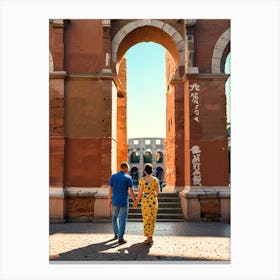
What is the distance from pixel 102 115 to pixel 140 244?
4191mm

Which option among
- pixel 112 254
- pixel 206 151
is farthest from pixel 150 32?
pixel 112 254

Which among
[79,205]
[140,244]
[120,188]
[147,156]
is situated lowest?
[147,156]

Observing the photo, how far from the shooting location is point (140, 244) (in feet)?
20.9

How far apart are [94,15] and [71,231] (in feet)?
15.4

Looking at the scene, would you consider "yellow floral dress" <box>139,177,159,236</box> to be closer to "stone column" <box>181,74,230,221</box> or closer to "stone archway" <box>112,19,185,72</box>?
"stone column" <box>181,74,230,221</box>

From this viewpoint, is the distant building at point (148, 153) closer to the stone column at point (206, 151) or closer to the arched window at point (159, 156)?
the arched window at point (159, 156)

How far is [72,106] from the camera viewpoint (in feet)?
31.3

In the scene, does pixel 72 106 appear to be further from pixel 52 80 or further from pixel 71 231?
pixel 71 231

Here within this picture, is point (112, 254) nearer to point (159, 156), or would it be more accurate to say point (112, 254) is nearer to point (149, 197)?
point (149, 197)

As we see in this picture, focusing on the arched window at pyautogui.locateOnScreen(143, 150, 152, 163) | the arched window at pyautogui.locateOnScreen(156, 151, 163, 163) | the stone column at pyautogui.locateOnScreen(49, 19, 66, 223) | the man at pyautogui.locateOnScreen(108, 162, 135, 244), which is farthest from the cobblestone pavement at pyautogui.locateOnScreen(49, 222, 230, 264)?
the arched window at pyautogui.locateOnScreen(143, 150, 152, 163)

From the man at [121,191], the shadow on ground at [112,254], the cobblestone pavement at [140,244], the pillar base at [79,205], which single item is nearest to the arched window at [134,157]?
the pillar base at [79,205]

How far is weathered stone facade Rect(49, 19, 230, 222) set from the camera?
364 inches

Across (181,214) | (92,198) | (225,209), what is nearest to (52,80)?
(92,198)

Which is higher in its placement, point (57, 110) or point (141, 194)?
point (57, 110)
